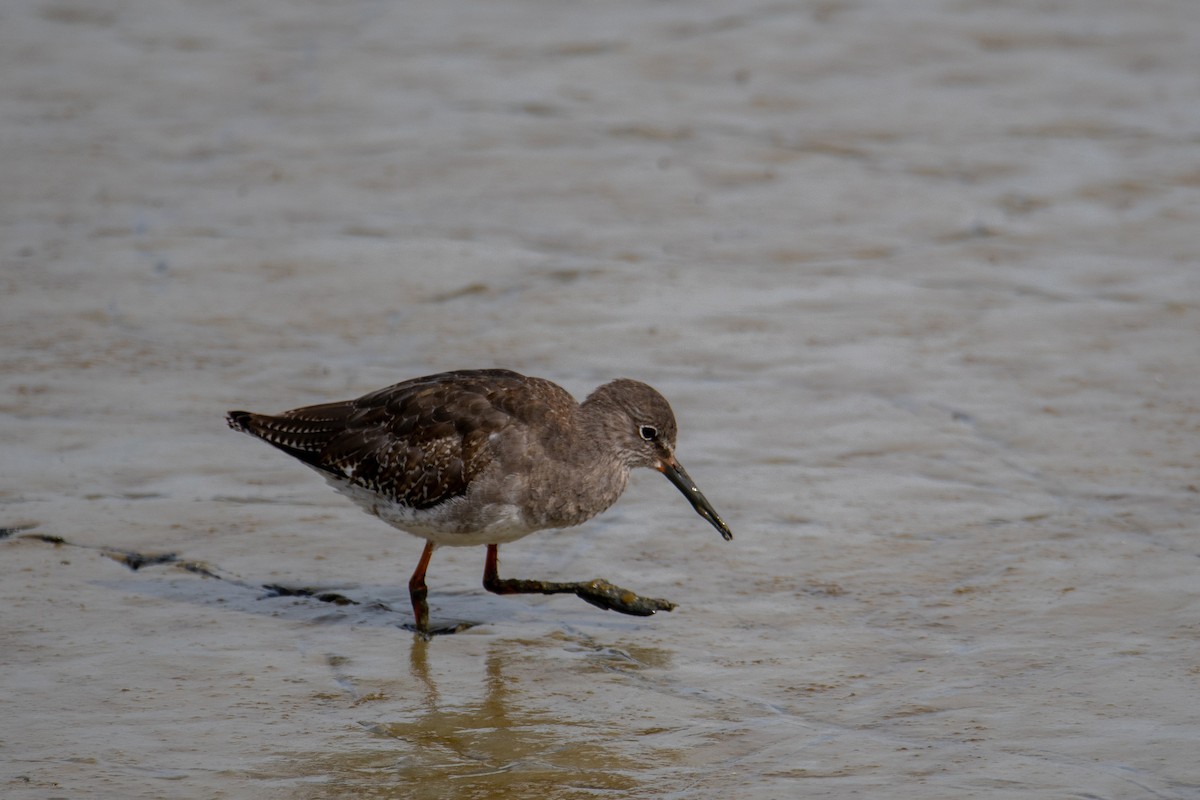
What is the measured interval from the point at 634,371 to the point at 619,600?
3.47 meters

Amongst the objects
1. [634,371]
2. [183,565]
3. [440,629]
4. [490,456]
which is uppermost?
[490,456]

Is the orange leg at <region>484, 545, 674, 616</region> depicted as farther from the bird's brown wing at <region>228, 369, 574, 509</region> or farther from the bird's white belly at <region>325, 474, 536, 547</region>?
the bird's brown wing at <region>228, 369, 574, 509</region>

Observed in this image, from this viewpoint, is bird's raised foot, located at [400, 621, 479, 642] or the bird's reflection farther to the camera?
bird's raised foot, located at [400, 621, 479, 642]

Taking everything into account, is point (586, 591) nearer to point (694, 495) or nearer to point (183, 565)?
point (694, 495)

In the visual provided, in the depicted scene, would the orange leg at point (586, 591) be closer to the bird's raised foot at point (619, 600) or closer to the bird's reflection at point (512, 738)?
the bird's raised foot at point (619, 600)

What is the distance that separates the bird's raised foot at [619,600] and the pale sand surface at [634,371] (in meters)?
0.14

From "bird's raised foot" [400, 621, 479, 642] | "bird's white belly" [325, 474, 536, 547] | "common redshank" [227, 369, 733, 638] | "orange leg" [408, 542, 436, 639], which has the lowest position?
"bird's raised foot" [400, 621, 479, 642]

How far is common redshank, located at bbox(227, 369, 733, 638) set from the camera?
792cm

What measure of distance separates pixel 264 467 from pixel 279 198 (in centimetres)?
492

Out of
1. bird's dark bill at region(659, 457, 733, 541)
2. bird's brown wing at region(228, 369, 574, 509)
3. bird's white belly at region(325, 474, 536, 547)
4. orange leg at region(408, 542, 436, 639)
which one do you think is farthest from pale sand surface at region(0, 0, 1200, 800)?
bird's brown wing at region(228, 369, 574, 509)

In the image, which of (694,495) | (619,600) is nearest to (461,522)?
(619,600)

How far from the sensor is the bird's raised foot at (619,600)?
7.79 meters

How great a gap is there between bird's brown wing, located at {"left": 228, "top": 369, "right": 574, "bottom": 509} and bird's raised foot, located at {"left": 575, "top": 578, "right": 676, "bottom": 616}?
2.61ft

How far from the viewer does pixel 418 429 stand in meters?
8.26
